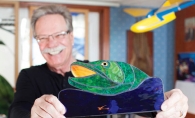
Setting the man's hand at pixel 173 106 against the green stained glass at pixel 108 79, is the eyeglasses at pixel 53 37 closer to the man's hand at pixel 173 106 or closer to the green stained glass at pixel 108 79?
the green stained glass at pixel 108 79

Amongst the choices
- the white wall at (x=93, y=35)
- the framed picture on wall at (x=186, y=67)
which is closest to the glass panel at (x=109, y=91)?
the framed picture on wall at (x=186, y=67)

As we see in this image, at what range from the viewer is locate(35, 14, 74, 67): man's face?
75 cm

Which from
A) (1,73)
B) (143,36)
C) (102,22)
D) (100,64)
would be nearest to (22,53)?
(1,73)

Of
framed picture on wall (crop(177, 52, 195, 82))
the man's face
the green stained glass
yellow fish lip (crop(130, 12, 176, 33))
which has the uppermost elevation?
yellow fish lip (crop(130, 12, 176, 33))

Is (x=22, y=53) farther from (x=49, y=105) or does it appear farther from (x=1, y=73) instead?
(x=49, y=105)

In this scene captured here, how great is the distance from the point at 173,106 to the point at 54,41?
0.38 m

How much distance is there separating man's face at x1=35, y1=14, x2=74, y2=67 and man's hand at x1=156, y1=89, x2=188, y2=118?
1.06 ft

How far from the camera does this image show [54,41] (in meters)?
0.76

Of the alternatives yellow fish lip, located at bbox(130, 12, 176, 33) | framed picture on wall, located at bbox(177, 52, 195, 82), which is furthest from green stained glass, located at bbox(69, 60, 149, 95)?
framed picture on wall, located at bbox(177, 52, 195, 82)

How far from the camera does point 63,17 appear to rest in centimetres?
83

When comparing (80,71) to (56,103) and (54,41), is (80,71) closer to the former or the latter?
(56,103)

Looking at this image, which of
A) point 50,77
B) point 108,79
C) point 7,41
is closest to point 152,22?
point 50,77

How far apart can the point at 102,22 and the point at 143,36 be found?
0.38 metres

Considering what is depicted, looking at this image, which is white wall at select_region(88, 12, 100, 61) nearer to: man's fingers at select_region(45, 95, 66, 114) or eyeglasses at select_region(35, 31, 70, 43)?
eyeglasses at select_region(35, 31, 70, 43)
